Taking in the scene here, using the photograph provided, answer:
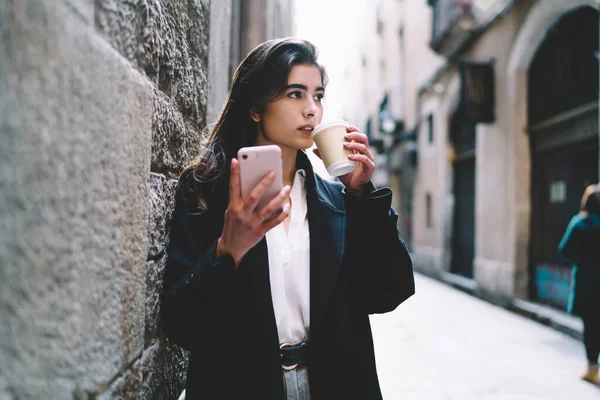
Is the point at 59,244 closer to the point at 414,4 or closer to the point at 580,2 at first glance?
the point at 580,2

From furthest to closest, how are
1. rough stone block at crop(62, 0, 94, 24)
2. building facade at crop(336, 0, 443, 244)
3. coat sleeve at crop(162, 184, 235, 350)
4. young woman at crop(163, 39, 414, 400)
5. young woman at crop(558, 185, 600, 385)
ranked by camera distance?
building facade at crop(336, 0, 443, 244) < young woman at crop(558, 185, 600, 385) < young woman at crop(163, 39, 414, 400) < coat sleeve at crop(162, 184, 235, 350) < rough stone block at crop(62, 0, 94, 24)

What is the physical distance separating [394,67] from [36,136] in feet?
66.0

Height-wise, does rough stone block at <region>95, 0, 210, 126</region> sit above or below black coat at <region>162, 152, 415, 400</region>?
above

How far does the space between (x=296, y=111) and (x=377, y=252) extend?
553mm

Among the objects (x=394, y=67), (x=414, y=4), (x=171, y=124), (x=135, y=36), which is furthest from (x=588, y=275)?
(x=394, y=67)

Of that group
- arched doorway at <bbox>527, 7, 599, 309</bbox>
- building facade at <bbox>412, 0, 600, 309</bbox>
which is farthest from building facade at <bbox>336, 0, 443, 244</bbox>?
arched doorway at <bbox>527, 7, 599, 309</bbox>

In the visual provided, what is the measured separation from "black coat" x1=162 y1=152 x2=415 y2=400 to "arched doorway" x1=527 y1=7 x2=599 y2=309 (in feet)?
20.5

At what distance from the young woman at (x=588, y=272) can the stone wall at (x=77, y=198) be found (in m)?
4.54

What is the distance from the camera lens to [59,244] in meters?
0.98

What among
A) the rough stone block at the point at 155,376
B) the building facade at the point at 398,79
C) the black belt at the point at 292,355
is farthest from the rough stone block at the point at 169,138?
the building facade at the point at 398,79

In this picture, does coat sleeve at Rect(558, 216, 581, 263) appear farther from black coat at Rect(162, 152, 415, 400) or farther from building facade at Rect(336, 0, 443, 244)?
building facade at Rect(336, 0, 443, 244)

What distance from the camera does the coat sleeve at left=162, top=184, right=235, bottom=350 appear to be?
1414mm

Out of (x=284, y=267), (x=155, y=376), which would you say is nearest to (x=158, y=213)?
(x=284, y=267)

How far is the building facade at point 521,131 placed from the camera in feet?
24.0
